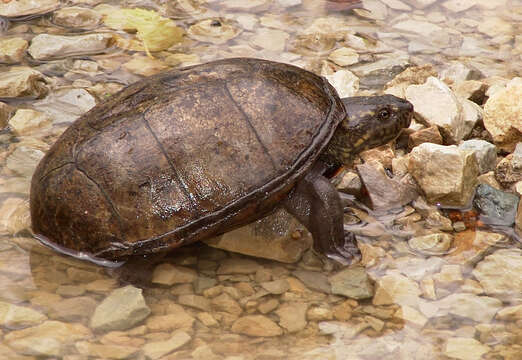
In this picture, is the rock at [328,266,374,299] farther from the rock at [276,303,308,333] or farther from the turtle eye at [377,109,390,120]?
the turtle eye at [377,109,390,120]

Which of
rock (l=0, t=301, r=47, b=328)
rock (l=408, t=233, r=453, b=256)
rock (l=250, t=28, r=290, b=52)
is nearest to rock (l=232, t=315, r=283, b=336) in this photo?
rock (l=0, t=301, r=47, b=328)

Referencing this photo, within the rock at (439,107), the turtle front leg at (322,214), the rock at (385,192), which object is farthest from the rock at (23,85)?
the rock at (439,107)

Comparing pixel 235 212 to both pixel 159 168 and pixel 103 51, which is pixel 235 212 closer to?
pixel 159 168

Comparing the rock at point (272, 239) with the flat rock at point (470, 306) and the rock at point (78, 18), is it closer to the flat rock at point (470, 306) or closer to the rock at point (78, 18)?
the flat rock at point (470, 306)

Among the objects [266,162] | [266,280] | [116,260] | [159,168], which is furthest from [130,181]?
[266,280]

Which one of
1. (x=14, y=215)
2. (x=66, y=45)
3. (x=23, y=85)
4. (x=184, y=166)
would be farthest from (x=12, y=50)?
(x=184, y=166)

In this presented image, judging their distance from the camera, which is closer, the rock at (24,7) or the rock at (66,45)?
the rock at (66,45)
